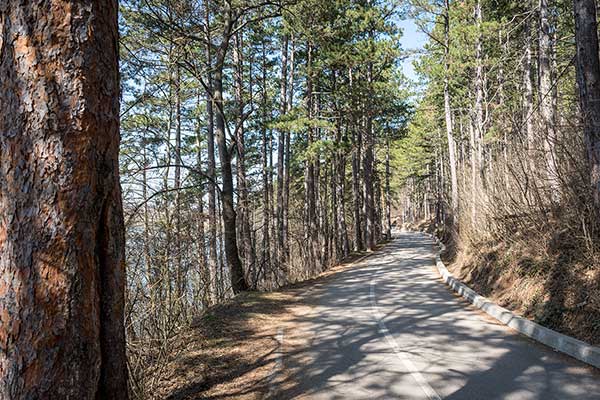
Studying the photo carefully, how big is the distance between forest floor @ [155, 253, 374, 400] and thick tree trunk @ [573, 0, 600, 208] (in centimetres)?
619

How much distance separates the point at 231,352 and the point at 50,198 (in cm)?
502

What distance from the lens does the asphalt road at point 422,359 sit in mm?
4684

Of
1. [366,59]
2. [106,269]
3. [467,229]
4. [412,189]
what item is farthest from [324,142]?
[412,189]

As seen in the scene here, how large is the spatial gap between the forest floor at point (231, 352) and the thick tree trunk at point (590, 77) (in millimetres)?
6187

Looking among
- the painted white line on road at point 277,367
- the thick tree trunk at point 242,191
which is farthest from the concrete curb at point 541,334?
the thick tree trunk at point 242,191

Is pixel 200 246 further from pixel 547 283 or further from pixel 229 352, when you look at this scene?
pixel 547 283

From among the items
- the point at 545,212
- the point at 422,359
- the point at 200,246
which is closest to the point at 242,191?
the point at 200,246

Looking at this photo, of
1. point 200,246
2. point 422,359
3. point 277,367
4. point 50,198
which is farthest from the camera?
point 200,246

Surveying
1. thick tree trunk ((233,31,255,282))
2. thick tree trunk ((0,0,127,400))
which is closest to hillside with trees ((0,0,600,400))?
thick tree trunk ((0,0,127,400))

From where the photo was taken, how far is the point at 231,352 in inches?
266

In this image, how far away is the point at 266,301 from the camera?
10.8m

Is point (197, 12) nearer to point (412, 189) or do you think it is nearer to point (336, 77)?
point (336, 77)

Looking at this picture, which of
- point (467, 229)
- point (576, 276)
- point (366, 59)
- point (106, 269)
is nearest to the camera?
point (106, 269)

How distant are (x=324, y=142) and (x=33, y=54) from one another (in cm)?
1541
